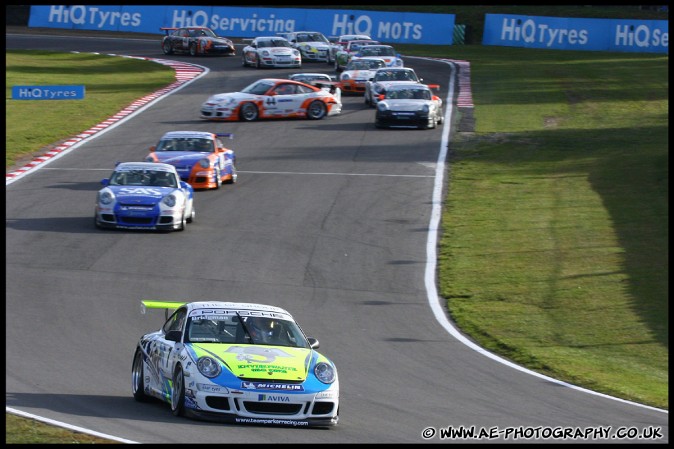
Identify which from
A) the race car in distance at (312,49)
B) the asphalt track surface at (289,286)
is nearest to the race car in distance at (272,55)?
the race car in distance at (312,49)

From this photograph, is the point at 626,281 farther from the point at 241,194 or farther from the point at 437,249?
the point at 241,194

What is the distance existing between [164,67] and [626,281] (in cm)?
3606

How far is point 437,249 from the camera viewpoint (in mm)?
22359

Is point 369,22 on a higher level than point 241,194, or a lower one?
higher

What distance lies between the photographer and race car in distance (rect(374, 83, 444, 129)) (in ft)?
119

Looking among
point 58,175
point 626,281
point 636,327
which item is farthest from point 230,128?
point 636,327

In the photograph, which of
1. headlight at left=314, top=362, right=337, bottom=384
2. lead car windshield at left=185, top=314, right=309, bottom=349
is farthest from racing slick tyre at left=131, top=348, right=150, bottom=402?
headlight at left=314, top=362, right=337, bottom=384

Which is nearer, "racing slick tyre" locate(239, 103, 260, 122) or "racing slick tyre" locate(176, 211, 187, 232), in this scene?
"racing slick tyre" locate(176, 211, 187, 232)

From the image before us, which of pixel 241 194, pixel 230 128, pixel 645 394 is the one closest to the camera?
pixel 645 394

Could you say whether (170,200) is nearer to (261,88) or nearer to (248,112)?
(248,112)

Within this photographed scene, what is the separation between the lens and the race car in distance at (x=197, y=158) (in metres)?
26.7

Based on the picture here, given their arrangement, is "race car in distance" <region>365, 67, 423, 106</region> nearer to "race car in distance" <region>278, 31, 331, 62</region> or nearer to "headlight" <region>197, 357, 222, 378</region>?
"race car in distance" <region>278, 31, 331, 62</region>

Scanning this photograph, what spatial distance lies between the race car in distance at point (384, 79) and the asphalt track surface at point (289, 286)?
3.06m

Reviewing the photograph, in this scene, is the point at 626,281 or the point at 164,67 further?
the point at 164,67
